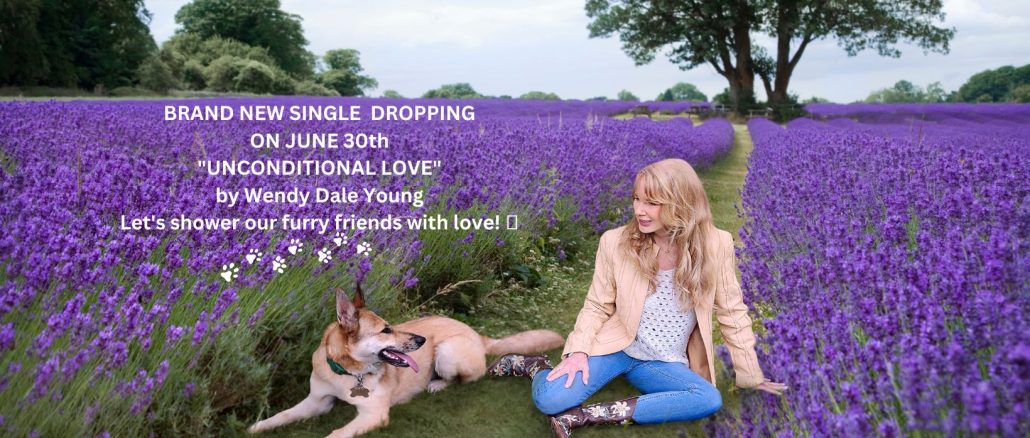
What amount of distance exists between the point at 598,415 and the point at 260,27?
163 feet

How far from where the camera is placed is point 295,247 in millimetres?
2834

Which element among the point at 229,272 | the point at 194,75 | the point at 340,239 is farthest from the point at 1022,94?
the point at 229,272

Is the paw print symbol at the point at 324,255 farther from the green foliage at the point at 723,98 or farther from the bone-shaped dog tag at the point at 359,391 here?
the green foliage at the point at 723,98

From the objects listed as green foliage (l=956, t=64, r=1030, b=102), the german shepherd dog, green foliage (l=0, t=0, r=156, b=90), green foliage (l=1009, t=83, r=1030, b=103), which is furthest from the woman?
green foliage (l=956, t=64, r=1030, b=102)

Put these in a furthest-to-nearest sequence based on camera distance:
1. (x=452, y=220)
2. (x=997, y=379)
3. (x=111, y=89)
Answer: (x=111, y=89)
(x=452, y=220)
(x=997, y=379)

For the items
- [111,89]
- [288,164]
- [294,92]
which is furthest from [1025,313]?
[294,92]

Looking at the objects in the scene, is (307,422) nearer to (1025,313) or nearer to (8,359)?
(8,359)

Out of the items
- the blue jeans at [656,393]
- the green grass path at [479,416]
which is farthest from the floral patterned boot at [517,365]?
the blue jeans at [656,393]

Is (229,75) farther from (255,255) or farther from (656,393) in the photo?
(656,393)

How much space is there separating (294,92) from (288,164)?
31082mm

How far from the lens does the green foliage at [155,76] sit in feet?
86.6

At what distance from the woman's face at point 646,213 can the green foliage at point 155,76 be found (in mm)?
27057

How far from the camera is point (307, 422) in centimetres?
262

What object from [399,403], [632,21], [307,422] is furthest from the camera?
[632,21]
